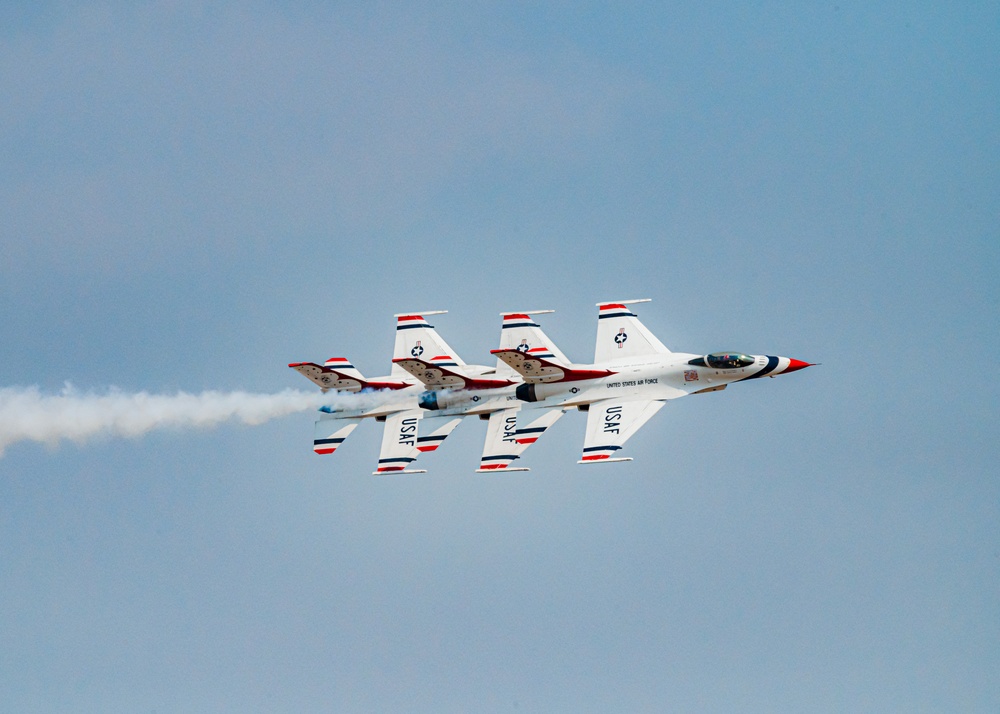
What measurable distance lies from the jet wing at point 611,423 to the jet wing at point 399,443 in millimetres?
7803

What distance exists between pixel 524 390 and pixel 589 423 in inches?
126

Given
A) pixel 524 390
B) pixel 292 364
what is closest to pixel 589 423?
pixel 524 390

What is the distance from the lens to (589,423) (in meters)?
76.9

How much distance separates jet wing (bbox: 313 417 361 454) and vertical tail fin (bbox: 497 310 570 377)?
7218 mm

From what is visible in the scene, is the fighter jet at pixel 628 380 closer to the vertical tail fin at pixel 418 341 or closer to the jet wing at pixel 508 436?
the jet wing at pixel 508 436

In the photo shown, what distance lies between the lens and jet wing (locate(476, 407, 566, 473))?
76750mm

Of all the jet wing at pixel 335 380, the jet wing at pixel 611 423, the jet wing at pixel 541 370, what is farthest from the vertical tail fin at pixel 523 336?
the jet wing at pixel 335 380

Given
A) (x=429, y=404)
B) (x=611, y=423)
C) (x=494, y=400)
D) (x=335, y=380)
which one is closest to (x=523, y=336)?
(x=494, y=400)

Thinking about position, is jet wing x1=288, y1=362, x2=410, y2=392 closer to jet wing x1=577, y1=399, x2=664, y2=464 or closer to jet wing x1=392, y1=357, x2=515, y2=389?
jet wing x1=392, y1=357, x2=515, y2=389

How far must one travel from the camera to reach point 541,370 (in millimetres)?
77438

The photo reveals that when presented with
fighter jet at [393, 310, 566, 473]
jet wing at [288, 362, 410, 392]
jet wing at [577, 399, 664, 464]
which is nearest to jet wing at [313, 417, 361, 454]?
jet wing at [288, 362, 410, 392]

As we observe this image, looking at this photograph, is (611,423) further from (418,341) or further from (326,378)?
(326,378)

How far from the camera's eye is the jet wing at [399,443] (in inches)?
3093

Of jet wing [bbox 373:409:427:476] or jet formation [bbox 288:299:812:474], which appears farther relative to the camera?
jet wing [bbox 373:409:427:476]
